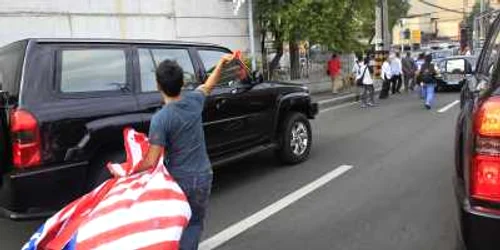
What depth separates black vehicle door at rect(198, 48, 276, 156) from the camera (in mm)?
7406

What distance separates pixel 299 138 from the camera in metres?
9.23

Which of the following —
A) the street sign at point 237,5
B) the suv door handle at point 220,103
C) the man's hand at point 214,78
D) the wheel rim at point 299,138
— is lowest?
the wheel rim at point 299,138

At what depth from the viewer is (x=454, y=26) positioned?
114m

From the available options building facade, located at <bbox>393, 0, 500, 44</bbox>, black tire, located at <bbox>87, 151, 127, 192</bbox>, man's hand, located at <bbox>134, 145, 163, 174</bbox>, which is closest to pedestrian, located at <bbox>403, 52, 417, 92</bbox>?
black tire, located at <bbox>87, 151, 127, 192</bbox>

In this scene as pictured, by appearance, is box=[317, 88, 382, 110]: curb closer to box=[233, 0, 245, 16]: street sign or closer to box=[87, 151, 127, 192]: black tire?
box=[233, 0, 245, 16]: street sign

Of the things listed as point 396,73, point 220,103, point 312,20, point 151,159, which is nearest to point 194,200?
point 151,159

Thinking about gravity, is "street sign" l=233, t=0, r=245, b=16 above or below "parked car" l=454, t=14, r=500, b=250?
above

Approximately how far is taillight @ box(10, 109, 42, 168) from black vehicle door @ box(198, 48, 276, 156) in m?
2.20

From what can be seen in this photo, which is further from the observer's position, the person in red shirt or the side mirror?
the person in red shirt

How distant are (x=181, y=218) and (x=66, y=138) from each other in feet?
7.89

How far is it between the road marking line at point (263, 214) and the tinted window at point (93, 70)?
1.68m

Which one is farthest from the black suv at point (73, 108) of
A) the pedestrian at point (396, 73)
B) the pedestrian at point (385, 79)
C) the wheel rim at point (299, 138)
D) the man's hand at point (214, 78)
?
the pedestrian at point (396, 73)

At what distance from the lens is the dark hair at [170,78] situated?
396 cm

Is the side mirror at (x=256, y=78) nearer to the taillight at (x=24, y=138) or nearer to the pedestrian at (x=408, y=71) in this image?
the taillight at (x=24, y=138)
